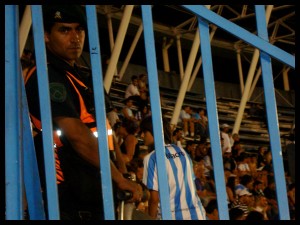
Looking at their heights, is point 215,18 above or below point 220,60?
below

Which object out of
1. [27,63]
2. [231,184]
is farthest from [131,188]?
[231,184]

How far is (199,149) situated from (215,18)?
9296 mm

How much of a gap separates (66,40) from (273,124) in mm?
1195

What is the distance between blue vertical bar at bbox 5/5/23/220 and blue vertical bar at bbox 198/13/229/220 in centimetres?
79

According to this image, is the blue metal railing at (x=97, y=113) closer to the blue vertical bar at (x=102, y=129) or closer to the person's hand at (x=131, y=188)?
the blue vertical bar at (x=102, y=129)

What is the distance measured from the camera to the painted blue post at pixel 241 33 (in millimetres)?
2963

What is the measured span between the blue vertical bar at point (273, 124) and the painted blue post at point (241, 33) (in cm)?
3

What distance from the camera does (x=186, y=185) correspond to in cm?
472

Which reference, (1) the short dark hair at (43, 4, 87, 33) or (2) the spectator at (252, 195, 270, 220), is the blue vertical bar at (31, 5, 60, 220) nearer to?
(1) the short dark hair at (43, 4, 87, 33)

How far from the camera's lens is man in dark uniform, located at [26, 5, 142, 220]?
130 inches

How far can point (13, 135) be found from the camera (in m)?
2.61

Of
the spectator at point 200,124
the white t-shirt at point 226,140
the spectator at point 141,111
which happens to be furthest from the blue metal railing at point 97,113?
the white t-shirt at point 226,140

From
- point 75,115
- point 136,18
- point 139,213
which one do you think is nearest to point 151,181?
point 139,213
